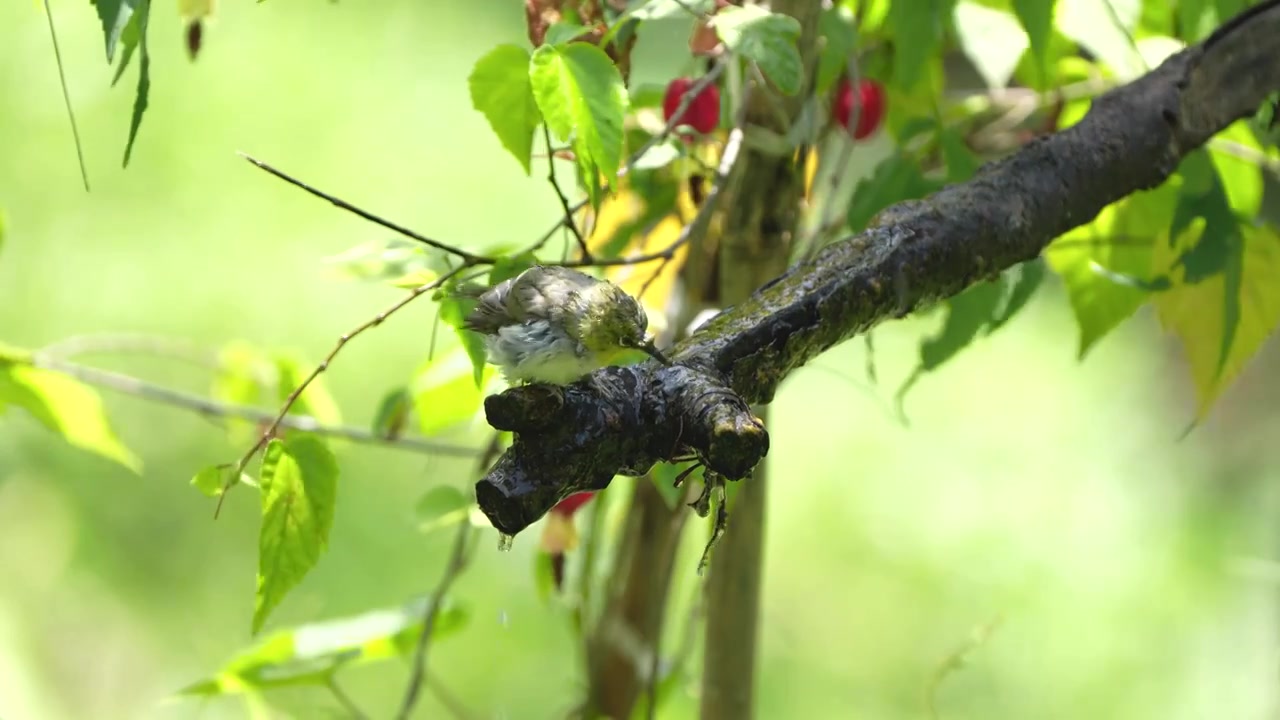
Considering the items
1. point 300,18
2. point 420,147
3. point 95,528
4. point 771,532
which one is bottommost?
point 771,532

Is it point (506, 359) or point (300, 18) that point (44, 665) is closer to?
point (506, 359)

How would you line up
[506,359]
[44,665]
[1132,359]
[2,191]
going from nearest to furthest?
[506,359] < [44,665] < [2,191] < [1132,359]

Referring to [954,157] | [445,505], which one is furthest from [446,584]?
[954,157]

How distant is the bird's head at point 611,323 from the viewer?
53cm

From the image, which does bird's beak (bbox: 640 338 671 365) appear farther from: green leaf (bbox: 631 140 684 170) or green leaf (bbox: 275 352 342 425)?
green leaf (bbox: 275 352 342 425)

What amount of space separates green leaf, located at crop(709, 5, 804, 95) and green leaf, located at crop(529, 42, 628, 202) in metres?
0.06

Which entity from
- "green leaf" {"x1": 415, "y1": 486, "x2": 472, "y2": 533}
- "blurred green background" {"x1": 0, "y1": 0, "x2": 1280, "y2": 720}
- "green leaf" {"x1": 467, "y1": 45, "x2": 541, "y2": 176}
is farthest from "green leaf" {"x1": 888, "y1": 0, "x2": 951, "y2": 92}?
"blurred green background" {"x1": 0, "y1": 0, "x2": 1280, "y2": 720}

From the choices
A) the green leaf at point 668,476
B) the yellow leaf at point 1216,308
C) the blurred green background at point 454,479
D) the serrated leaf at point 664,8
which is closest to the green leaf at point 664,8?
the serrated leaf at point 664,8

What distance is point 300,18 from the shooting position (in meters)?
2.71

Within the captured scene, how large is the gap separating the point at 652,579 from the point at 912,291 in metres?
0.37

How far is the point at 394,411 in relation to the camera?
80 centimetres

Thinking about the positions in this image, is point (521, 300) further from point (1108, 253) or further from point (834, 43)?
point (1108, 253)

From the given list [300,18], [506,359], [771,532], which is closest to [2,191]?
[300,18]

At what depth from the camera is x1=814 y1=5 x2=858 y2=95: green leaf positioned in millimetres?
693
